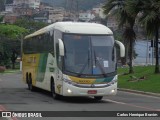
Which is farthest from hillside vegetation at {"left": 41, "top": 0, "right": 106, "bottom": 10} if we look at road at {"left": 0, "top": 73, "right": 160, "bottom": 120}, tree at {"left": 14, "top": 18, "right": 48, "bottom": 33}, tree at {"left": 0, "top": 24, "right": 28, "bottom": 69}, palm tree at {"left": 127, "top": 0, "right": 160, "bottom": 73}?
road at {"left": 0, "top": 73, "right": 160, "bottom": 120}

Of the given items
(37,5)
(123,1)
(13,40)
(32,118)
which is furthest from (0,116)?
(37,5)

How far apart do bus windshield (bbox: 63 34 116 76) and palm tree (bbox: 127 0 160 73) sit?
15.7 m

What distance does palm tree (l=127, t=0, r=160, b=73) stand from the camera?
37156 millimetres

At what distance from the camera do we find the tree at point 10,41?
110 m

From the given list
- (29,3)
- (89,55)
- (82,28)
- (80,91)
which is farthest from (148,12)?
(29,3)

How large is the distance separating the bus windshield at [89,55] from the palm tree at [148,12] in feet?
51.5

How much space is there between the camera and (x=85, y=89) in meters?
21.0

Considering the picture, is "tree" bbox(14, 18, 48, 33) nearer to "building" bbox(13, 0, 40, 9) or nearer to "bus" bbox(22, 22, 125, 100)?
"building" bbox(13, 0, 40, 9)

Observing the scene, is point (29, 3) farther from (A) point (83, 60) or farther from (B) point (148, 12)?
(A) point (83, 60)

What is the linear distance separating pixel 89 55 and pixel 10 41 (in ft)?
301

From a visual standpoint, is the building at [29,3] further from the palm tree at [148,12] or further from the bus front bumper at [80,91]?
the bus front bumper at [80,91]

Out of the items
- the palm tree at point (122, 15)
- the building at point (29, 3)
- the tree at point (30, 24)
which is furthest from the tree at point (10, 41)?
the palm tree at point (122, 15)

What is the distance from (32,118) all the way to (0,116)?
930mm

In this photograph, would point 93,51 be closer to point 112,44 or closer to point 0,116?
point 112,44
